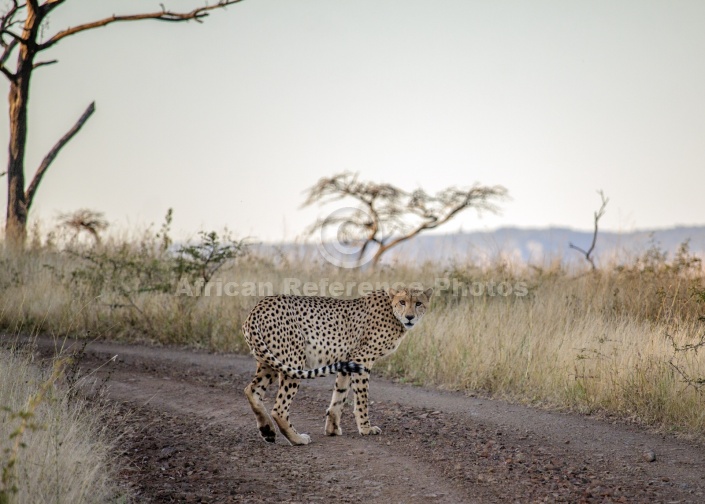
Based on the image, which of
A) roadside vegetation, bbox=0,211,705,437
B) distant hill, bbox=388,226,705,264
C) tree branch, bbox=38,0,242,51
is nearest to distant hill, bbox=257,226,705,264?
distant hill, bbox=388,226,705,264

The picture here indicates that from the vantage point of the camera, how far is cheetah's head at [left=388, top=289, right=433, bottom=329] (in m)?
5.54

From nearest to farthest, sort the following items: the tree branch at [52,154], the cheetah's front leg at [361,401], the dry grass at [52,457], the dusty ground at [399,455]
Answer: the dry grass at [52,457]
the dusty ground at [399,455]
the cheetah's front leg at [361,401]
the tree branch at [52,154]

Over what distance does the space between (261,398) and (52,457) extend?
152 centimetres

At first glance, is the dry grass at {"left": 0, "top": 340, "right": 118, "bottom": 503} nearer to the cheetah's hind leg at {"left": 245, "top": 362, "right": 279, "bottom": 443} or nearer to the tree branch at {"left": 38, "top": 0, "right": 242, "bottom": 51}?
the cheetah's hind leg at {"left": 245, "top": 362, "right": 279, "bottom": 443}

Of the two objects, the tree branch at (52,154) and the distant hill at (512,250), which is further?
the tree branch at (52,154)

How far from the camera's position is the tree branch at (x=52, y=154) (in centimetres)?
1759

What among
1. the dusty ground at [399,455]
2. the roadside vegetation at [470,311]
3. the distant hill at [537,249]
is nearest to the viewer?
the dusty ground at [399,455]

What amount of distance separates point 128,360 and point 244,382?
1.75m

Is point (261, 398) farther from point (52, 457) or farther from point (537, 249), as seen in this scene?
point (537, 249)

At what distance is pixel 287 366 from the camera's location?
511cm

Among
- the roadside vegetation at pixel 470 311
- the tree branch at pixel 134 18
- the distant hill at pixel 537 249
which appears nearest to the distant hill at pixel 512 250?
the distant hill at pixel 537 249

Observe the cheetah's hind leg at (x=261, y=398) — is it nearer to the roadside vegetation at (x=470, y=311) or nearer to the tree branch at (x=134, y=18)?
the roadside vegetation at (x=470, y=311)

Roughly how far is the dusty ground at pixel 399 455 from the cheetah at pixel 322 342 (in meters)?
0.21

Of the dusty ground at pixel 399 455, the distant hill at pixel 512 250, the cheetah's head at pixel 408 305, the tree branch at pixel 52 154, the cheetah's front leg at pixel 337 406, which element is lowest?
the dusty ground at pixel 399 455
